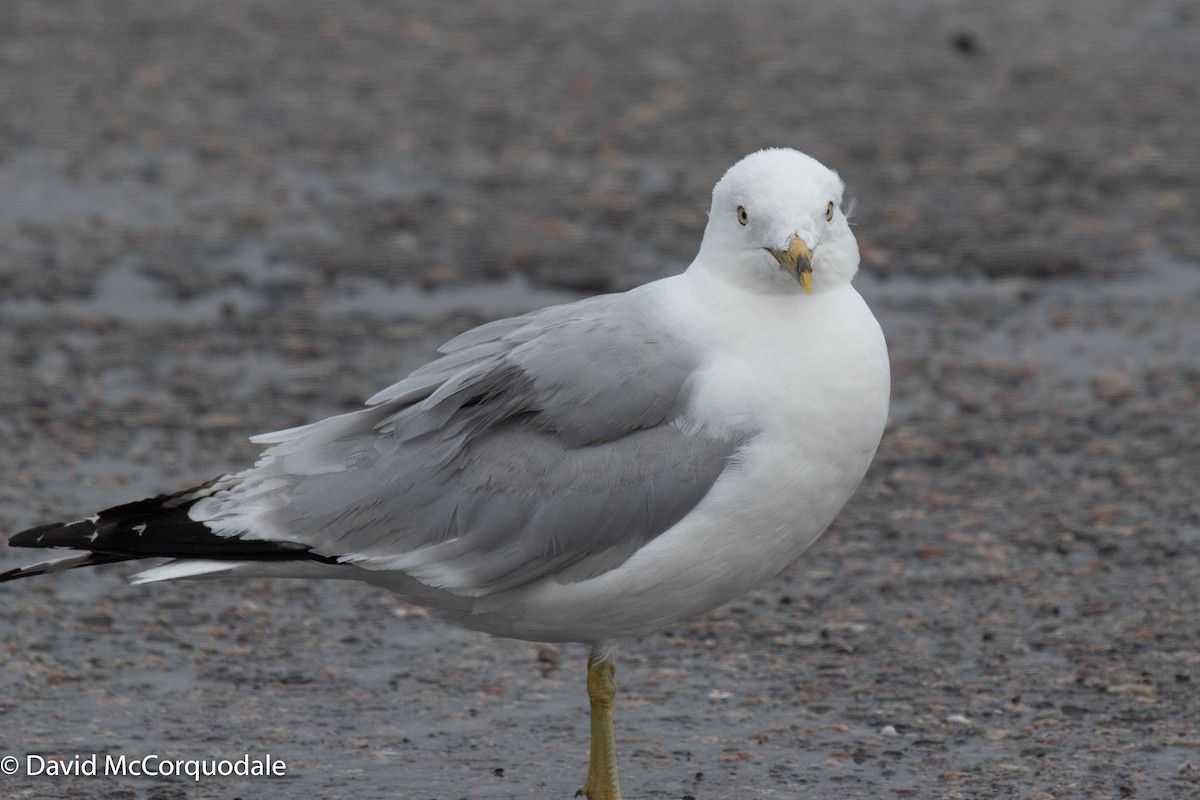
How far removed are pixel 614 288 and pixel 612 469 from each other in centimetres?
379

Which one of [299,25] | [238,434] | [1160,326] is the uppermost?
[299,25]

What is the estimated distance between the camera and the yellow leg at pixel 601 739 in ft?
14.4

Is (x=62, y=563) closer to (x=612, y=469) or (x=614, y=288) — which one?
(x=612, y=469)

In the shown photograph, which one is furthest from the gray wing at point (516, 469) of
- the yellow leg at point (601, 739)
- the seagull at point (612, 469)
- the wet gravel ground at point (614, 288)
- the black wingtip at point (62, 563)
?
the wet gravel ground at point (614, 288)

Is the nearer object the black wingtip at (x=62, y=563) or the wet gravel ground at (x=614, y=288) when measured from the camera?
the black wingtip at (x=62, y=563)

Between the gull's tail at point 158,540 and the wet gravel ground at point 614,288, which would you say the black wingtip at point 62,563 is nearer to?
the gull's tail at point 158,540

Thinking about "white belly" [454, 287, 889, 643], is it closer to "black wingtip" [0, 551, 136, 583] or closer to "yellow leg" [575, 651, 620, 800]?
"yellow leg" [575, 651, 620, 800]

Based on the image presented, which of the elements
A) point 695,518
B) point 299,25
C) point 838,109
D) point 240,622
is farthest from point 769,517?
point 299,25

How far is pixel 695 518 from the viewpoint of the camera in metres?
4.12

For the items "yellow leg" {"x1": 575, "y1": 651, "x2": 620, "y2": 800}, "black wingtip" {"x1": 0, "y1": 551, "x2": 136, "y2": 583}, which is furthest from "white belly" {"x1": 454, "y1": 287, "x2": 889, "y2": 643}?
"black wingtip" {"x1": 0, "y1": 551, "x2": 136, "y2": 583}

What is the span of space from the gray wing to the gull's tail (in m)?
0.03

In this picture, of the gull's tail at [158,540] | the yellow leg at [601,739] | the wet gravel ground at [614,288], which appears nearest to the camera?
the gull's tail at [158,540]

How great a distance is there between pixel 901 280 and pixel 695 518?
4390 millimetres

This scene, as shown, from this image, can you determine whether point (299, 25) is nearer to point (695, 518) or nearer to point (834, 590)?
point (834, 590)
